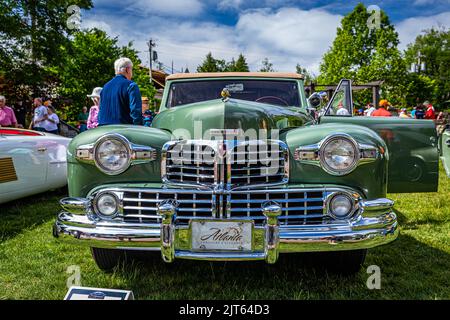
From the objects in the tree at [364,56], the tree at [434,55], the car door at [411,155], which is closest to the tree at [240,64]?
the tree at [364,56]

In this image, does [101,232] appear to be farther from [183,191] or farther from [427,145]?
[427,145]

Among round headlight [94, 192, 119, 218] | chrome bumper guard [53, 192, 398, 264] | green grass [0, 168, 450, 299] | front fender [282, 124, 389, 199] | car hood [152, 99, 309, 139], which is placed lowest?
green grass [0, 168, 450, 299]

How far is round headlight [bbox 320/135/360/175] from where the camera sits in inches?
93.6

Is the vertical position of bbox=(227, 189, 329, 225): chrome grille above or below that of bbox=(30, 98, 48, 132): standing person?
below

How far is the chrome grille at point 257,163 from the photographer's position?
2.39m

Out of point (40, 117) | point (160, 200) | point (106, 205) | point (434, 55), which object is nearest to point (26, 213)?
point (106, 205)

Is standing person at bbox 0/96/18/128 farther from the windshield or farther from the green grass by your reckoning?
the windshield

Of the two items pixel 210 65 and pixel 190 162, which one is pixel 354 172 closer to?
pixel 190 162

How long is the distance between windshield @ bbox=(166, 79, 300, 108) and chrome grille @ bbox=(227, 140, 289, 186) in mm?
1366

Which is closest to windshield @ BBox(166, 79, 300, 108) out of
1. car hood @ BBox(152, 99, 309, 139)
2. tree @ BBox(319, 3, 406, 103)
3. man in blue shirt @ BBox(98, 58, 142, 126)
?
man in blue shirt @ BBox(98, 58, 142, 126)

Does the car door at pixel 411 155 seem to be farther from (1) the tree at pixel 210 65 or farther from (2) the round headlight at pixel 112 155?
(1) the tree at pixel 210 65

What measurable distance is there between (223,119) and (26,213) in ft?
10.6

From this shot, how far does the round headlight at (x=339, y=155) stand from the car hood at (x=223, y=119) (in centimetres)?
42
